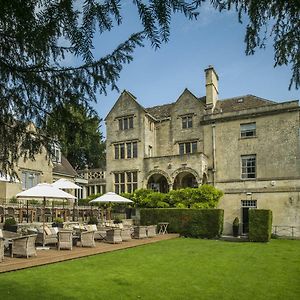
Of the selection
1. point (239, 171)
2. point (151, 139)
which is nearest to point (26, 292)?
point (239, 171)

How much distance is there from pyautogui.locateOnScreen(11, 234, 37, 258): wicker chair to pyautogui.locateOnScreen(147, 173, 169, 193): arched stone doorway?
24130 mm

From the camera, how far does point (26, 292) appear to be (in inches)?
349

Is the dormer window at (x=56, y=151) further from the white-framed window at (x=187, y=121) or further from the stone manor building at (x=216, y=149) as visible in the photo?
the white-framed window at (x=187, y=121)

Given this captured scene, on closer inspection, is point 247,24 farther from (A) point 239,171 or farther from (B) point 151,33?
(A) point 239,171

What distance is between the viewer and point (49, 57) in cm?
475

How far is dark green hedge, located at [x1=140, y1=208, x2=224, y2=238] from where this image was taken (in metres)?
26.6

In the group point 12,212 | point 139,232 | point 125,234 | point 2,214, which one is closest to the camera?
point 125,234

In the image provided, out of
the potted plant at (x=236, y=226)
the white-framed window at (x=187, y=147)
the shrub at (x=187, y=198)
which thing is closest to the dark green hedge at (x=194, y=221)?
the shrub at (x=187, y=198)

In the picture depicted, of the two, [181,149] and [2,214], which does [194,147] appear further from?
[2,214]

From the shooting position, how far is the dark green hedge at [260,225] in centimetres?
2512

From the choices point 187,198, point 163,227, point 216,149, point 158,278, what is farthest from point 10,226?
point 216,149

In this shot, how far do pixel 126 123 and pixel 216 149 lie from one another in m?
9.14

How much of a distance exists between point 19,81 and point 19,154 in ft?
3.49

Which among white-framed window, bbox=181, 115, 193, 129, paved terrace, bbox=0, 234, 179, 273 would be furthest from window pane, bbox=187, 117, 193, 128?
paved terrace, bbox=0, 234, 179, 273
